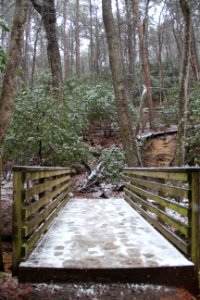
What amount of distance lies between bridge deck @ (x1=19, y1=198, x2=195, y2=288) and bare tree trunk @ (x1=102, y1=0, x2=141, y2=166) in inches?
223

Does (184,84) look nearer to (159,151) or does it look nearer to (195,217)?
(159,151)

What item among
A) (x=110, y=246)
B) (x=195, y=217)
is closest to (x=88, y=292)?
(x=110, y=246)

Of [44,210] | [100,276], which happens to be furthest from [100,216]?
[100,276]

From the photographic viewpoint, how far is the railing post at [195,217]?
366 centimetres

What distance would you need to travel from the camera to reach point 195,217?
369cm

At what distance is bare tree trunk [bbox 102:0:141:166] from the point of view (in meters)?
11.3

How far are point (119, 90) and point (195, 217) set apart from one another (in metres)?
8.00

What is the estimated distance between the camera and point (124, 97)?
37.1ft

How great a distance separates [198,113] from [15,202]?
30.2 feet

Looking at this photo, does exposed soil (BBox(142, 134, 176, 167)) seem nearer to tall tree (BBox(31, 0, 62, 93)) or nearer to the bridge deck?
tall tree (BBox(31, 0, 62, 93))

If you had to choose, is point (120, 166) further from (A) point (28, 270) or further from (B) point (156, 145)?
(A) point (28, 270)

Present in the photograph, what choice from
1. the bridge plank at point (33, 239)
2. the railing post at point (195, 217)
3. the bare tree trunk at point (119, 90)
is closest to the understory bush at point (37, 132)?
the bare tree trunk at point (119, 90)

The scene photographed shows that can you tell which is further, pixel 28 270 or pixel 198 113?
pixel 198 113

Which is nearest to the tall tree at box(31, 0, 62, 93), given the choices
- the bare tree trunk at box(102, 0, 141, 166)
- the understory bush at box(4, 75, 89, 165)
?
the bare tree trunk at box(102, 0, 141, 166)
